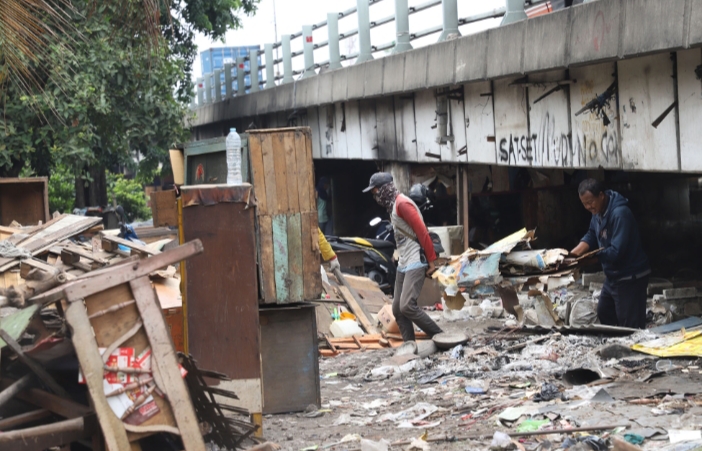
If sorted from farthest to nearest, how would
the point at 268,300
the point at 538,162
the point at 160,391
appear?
the point at 538,162 → the point at 268,300 → the point at 160,391

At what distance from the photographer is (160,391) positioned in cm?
445

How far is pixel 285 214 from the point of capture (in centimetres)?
673

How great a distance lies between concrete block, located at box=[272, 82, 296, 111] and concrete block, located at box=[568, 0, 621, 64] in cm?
1078

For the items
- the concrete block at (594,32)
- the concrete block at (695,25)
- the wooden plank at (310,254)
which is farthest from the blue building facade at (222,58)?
the wooden plank at (310,254)

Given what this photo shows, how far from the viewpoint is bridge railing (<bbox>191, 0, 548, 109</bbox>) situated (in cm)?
1293

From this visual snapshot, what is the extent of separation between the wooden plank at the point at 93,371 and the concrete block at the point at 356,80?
12108 mm

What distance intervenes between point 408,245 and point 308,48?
10586mm

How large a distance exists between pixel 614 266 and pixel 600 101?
2.50m

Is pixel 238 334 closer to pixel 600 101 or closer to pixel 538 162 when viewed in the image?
pixel 600 101

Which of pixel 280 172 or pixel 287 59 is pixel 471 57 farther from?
pixel 287 59

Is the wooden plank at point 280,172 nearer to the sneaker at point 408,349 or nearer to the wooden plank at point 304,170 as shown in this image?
the wooden plank at point 304,170

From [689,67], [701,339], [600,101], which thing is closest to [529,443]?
[701,339]

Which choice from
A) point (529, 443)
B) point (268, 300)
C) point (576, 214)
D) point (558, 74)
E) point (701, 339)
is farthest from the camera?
point (576, 214)

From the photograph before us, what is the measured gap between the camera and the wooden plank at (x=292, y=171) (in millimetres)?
6727
